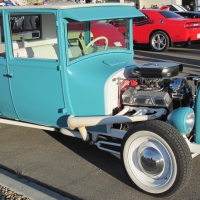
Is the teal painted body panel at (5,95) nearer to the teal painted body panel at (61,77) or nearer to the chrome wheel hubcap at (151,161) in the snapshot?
the teal painted body panel at (61,77)

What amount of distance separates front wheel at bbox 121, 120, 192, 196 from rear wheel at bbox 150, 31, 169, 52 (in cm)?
950

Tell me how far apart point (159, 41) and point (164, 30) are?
455 mm

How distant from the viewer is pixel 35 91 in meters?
4.27

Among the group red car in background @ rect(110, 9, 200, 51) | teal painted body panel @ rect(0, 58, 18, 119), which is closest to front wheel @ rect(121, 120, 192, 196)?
teal painted body panel @ rect(0, 58, 18, 119)

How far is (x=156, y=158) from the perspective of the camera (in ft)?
11.2

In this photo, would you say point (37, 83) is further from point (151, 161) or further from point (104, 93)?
point (151, 161)

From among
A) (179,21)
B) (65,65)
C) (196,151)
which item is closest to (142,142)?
(196,151)

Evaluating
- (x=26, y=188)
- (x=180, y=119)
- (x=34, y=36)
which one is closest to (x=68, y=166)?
(x=26, y=188)

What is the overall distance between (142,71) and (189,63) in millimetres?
6534

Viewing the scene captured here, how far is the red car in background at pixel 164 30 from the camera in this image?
1230cm

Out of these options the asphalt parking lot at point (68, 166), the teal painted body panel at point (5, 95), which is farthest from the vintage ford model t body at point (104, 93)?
the asphalt parking lot at point (68, 166)

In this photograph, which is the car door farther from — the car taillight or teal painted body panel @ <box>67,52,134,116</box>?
the car taillight

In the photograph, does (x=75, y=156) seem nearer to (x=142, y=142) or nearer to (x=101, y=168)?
(x=101, y=168)

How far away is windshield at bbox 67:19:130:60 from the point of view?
13.9 ft
